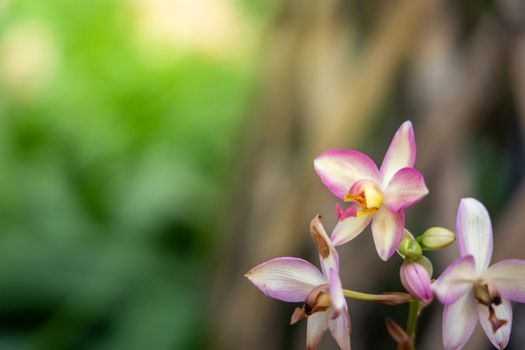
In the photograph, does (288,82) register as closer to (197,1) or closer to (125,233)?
(125,233)

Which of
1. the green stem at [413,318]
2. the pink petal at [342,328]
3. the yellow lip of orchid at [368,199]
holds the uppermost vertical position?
the yellow lip of orchid at [368,199]

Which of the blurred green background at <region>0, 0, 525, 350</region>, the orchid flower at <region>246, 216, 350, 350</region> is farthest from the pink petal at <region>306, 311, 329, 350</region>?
the blurred green background at <region>0, 0, 525, 350</region>

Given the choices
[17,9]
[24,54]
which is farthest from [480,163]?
[17,9]

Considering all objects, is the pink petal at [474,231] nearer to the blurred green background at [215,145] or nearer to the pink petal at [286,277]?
the pink petal at [286,277]

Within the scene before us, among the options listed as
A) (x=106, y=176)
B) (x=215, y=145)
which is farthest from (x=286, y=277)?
(x=215, y=145)

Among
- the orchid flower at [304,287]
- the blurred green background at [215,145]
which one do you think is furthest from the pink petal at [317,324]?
the blurred green background at [215,145]

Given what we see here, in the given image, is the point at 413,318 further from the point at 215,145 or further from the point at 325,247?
the point at 215,145
